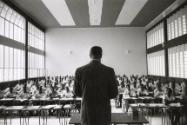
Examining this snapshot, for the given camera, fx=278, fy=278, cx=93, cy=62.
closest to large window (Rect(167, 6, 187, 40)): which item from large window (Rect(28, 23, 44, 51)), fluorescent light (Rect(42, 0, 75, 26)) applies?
fluorescent light (Rect(42, 0, 75, 26))

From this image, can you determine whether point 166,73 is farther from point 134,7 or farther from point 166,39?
point 134,7

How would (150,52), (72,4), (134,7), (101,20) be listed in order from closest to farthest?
(72,4), (134,7), (101,20), (150,52)

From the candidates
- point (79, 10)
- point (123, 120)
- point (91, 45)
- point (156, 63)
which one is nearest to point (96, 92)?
point (123, 120)

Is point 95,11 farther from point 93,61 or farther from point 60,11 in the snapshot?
point 93,61

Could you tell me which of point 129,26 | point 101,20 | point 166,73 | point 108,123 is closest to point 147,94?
point 166,73

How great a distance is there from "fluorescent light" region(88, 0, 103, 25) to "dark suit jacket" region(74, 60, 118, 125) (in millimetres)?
11989

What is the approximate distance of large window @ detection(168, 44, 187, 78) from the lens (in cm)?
1320

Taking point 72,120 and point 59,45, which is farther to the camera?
point 59,45

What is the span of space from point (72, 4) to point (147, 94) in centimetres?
711

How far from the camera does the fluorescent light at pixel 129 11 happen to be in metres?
15.0

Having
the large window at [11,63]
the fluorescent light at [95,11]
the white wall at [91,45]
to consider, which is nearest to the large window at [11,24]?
the large window at [11,63]

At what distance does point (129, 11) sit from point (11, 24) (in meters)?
7.14

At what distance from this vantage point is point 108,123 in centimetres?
309

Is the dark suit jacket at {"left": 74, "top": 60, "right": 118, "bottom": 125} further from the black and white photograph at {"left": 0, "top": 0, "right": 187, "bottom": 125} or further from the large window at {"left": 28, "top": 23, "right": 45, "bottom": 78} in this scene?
the large window at {"left": 28, "top": 23, "right": 45, "bottom": 78}
